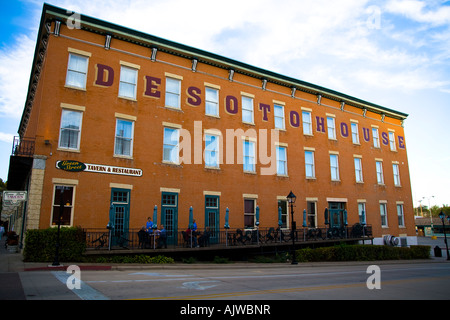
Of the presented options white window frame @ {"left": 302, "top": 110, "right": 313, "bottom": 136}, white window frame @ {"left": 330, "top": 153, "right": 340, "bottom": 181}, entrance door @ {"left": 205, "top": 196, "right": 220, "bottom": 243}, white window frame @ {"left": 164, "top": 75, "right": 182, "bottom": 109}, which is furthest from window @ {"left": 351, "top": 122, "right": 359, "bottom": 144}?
white window frame @ {"left": 164, "top": 75, "right": 182, "bottom": 109}

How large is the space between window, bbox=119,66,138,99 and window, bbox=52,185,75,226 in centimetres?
651

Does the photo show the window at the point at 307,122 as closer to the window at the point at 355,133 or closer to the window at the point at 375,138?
the window at the point at 355,133

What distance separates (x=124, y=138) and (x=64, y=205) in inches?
197

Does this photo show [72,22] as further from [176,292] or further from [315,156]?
[315,156]

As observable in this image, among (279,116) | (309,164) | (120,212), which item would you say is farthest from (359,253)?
(120,212)

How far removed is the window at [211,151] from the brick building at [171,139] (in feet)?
0.24

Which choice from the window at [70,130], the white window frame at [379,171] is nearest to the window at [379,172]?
the white window frame at [379,171]

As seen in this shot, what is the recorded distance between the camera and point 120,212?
60.1 ft

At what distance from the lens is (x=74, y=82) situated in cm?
1850

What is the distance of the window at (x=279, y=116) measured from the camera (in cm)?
2632

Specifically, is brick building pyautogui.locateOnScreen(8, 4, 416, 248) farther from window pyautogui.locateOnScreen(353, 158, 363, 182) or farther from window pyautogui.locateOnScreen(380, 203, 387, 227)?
window pyautogui.locateOnScreen(380, 203, 387, 227)

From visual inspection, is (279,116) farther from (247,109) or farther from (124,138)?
(124,138)
